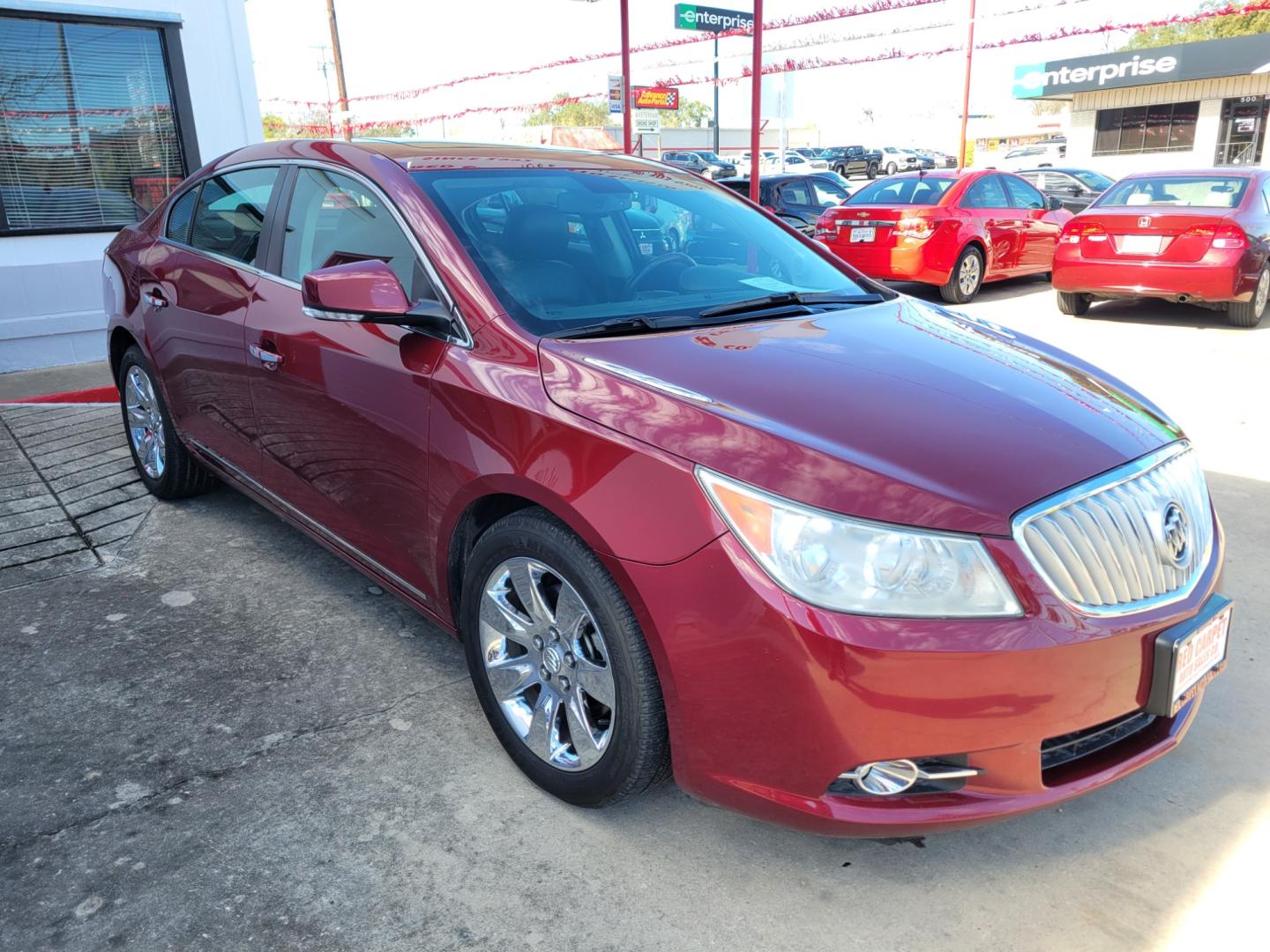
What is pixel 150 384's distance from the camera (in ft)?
15.3

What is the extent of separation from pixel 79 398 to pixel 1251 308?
969 centimetres

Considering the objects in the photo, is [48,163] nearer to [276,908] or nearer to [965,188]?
[276,908]

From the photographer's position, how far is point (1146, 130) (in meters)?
33.6

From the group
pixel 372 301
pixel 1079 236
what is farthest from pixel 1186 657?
pixel 1079 236

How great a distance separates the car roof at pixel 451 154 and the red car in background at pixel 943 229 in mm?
7205

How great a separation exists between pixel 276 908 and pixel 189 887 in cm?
24

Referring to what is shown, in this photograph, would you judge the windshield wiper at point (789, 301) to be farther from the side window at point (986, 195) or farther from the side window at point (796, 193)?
the side window at point (796, 193)

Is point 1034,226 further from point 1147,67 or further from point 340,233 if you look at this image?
point 1147,67

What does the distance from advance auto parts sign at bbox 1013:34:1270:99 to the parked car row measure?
76.2 ft

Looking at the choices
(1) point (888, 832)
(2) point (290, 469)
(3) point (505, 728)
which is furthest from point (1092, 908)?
(2) point (290, 469)

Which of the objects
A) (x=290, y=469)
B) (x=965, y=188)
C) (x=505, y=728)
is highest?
(x=965, y=188)

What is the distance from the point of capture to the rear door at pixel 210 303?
3713mm

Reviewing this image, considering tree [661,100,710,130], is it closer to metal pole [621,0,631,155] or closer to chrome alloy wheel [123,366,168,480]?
metal pole [621,0,631,155]

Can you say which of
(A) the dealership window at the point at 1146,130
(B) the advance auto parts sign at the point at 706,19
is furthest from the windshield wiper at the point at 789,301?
(A) the dealership window at the point at 1146,130
